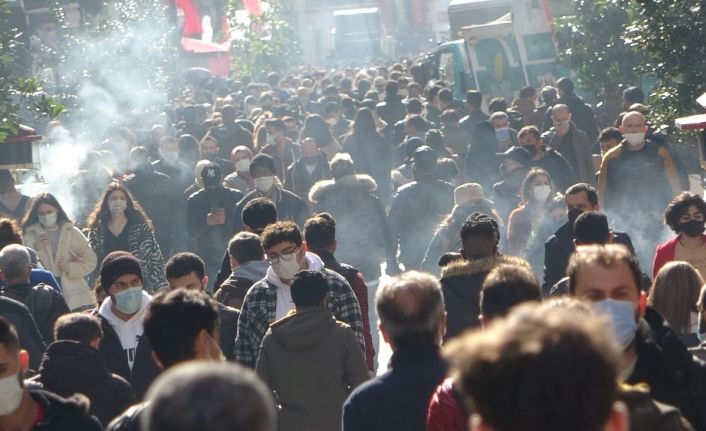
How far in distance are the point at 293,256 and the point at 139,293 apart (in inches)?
31.8

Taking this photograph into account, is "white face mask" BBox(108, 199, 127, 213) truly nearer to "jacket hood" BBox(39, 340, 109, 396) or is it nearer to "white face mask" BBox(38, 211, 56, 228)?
"white face mask" BBox(38, 211, 56, 228)

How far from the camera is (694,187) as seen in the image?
1920 centimetres

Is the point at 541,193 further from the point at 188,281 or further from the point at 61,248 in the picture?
the point at 188,281

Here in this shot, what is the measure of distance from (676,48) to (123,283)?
732 cm

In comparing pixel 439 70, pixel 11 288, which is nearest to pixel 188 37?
pixel 439 70

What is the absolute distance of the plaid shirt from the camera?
269 inches

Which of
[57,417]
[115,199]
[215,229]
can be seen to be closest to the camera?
[57,417]

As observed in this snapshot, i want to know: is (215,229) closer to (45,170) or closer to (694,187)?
(45,170)

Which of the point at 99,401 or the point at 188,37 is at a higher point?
the point at 188,37

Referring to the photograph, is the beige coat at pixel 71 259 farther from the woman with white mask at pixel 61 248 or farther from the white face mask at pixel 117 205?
the white face mask at pixel 117 205

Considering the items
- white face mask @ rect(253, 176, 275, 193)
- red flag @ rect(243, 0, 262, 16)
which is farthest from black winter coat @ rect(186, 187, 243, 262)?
red flag @ rect(243, 0, 262, 16)

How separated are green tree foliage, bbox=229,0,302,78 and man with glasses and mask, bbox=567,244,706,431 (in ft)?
151

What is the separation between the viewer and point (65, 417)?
440 cm

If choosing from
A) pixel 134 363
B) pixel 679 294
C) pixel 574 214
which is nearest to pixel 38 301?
pixel 134 363
